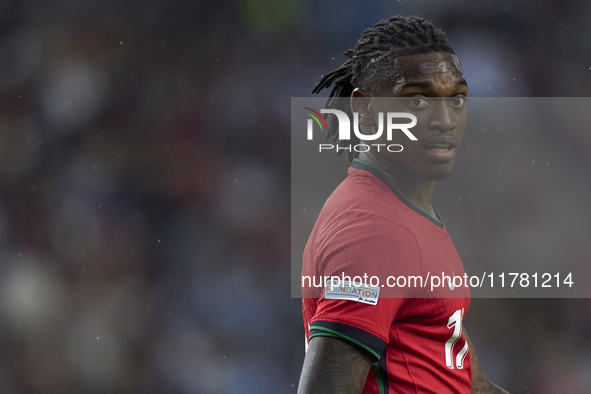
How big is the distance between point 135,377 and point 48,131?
1.91 m

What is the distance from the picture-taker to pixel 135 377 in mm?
4043

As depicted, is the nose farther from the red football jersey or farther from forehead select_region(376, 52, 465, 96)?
the red football jersey

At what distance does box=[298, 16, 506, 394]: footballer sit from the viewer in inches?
44.3

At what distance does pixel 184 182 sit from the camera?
4250 millimetres

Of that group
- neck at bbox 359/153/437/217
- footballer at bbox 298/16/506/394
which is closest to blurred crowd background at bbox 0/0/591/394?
footballer at bbox 298/16/506/394

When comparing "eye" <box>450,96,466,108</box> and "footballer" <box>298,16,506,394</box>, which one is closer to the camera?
"footballer" <box>298,16,506,394</box>

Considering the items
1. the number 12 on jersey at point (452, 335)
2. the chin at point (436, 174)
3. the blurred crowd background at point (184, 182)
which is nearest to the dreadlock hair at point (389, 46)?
the chin at point (436, 174)

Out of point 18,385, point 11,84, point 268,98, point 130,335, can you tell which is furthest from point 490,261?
point 11,84

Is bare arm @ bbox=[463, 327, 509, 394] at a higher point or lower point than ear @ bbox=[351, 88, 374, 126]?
lower

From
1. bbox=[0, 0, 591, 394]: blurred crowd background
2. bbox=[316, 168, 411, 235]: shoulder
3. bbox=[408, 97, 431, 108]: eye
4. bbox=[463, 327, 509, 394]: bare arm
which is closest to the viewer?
bbox=[316, 168, 411, 235]: shoulder

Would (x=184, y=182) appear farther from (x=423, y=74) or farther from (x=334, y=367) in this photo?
(x=334, y=367)

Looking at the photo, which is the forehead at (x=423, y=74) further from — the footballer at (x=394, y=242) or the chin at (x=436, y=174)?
the chin at (x=436, y=174)

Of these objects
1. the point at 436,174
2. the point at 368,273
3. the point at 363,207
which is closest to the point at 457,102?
the point at 436,174

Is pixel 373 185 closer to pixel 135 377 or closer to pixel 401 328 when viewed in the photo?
pixel 401 328
